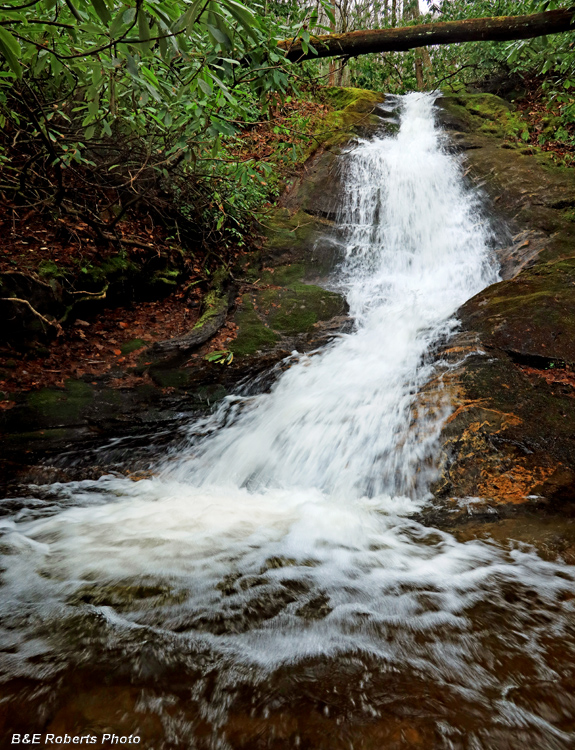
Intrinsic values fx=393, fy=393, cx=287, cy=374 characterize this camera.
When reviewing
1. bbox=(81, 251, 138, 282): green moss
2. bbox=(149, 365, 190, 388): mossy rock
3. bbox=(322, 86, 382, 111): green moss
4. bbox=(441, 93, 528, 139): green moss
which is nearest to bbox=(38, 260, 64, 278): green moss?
bbox=(81, 251, 138, 282): green moss

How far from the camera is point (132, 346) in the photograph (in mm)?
5621

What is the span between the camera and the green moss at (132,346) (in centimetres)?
555

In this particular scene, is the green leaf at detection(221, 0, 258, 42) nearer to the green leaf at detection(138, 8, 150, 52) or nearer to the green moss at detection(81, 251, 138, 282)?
the green leaf at detection(138, 8, 150, 52)

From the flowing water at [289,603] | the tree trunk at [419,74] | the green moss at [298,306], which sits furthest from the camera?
the tree trunk at [419,74]

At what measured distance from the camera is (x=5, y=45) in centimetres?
151

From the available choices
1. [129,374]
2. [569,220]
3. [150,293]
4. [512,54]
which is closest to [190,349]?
[129,374]

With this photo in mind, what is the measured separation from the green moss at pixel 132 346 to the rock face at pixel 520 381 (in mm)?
4166

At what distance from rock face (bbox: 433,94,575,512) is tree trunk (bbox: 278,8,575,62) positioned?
269cm

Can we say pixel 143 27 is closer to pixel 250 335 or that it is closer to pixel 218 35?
pixel 218 35

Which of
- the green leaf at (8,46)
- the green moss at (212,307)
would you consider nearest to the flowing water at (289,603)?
the green moss at (212,307)

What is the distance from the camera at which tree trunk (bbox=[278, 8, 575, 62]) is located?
13.5 feet

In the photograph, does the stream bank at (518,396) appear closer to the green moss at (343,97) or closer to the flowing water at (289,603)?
the flowing water at (289,603)

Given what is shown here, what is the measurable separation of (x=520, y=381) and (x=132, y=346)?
4887 mm

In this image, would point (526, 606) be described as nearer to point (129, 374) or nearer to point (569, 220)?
point (129, 374)
